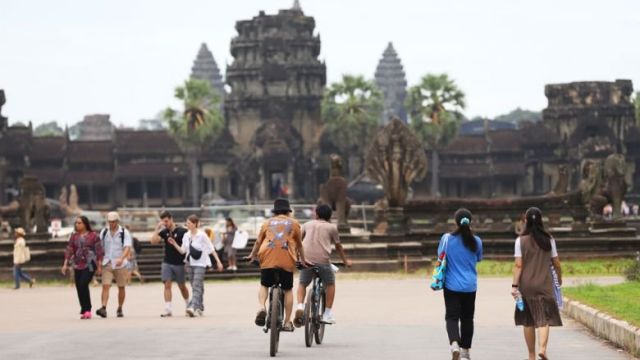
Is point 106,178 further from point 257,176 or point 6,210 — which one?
point 6,210

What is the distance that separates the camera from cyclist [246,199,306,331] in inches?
683

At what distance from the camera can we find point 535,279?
15391 millimetres

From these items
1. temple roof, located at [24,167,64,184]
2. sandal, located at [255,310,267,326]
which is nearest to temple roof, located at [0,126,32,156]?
temple roof, located at [24,167,64,184]

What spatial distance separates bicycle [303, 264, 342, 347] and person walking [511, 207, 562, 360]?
3136 millimetres

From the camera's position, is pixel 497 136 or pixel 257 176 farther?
pixel 497 136

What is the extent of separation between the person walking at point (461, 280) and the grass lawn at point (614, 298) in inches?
92.7

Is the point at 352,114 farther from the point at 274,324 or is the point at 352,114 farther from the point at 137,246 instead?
the point at 274,324

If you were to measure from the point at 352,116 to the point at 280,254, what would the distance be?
281 feet

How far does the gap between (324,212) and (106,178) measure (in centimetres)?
8642

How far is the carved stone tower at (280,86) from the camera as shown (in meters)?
103

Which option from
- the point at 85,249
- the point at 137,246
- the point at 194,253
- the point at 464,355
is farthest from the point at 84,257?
the point at 137,246

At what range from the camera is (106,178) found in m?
104

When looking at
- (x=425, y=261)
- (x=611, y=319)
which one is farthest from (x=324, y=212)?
(x=425, y=261)

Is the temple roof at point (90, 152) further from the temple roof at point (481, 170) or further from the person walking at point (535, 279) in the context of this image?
the person walking at point (535, 279)
